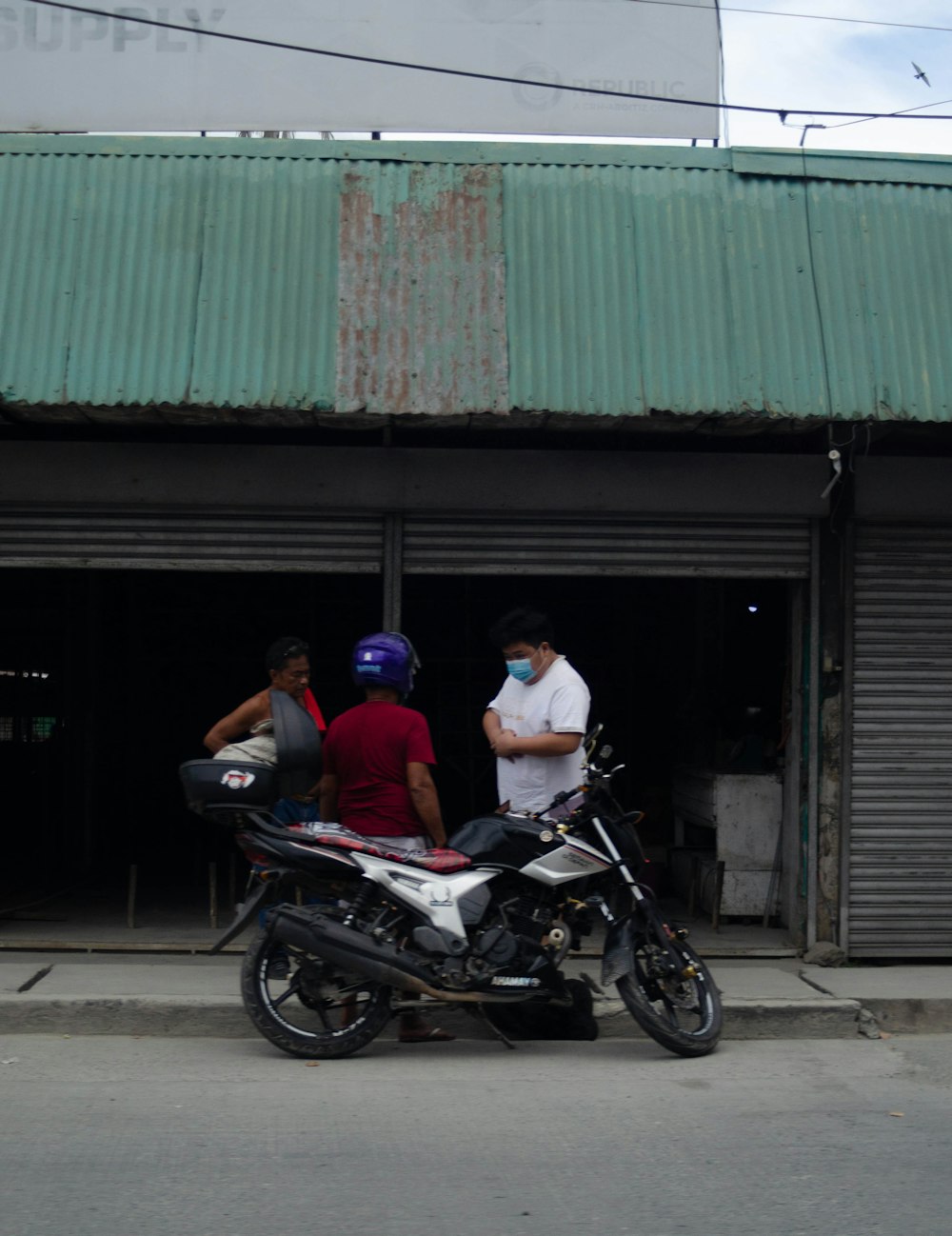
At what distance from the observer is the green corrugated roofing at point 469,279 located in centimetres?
695

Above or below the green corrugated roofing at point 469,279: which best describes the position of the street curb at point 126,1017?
below

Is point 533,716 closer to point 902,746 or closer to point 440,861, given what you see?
point 440,861

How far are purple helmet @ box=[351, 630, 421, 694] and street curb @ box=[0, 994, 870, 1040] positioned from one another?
1630mm

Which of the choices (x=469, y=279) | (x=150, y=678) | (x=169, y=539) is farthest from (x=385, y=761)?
(x=150, y=678)

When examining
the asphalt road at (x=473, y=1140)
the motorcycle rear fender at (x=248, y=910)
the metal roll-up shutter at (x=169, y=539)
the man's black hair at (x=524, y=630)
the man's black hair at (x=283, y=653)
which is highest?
the metal roll-up shutter at (x=169, y=539)

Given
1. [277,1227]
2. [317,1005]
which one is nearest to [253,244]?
[317,1005]

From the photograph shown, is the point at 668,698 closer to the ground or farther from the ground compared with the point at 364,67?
closer to the ground

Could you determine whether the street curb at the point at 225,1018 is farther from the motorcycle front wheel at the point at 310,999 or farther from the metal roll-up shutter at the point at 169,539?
Answer: the metal roll-up shutter at the point at 169,539

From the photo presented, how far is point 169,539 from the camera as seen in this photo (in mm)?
7355

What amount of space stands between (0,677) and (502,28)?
752cm

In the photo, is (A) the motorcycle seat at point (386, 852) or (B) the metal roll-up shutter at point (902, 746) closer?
(A) the motorcycle seat at point (386, 852)

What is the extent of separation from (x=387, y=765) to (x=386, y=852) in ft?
1.54

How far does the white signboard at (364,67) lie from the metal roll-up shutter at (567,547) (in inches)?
106

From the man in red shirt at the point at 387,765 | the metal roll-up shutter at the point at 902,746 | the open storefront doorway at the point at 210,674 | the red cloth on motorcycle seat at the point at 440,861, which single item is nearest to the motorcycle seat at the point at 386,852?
the red cloth on motorcycle seat at the point at 440,861
